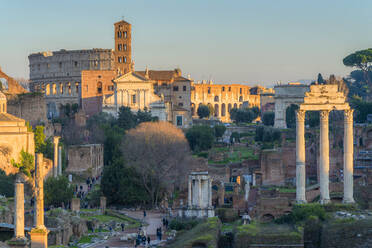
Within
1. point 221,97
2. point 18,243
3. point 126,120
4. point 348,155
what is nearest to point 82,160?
point 126,120

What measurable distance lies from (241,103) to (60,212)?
97.4 m

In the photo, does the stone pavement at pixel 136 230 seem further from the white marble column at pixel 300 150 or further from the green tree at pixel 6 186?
the white marble column at pixel 300 150

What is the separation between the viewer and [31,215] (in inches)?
1420

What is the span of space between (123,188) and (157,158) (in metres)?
4.99

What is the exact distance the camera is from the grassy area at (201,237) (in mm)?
30031

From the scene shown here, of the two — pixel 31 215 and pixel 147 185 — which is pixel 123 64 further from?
pixel 31 215

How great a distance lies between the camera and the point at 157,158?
5156 cm

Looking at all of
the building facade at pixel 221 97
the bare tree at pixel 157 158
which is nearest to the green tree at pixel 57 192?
the bare tree at pixel 157 158

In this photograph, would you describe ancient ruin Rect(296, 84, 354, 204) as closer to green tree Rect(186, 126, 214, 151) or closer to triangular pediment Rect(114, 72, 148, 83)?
green tree Rect(186, 126, 214, 151)

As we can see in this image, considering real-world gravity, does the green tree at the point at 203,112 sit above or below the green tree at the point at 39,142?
above

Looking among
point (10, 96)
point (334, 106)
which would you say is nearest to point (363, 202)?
point (334, 106)

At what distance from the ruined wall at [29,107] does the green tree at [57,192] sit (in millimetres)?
24387

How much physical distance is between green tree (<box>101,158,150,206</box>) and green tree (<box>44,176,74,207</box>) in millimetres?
3125

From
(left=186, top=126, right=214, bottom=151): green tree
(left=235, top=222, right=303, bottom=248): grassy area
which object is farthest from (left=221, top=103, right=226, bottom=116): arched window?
(left=235, top=222, right=303, bottom=248): grassy area
